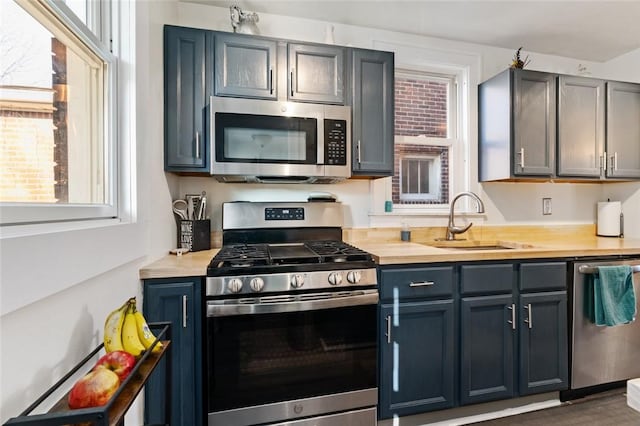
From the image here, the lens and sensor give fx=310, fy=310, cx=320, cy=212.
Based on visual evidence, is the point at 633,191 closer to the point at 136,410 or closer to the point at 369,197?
the point at 369,197

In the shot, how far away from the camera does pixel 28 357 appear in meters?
0.70

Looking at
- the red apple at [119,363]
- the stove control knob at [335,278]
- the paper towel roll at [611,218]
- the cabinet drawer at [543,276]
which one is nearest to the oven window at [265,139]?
the stove control knob at [335,278]

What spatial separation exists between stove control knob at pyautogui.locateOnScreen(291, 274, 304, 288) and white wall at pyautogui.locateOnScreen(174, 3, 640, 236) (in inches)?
33.7

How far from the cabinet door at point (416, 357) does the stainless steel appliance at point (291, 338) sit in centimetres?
9

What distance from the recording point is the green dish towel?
1881mm

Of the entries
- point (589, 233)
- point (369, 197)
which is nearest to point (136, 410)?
point (369, 197)

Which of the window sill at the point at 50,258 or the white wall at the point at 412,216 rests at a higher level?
the white wall at the point at 412,216

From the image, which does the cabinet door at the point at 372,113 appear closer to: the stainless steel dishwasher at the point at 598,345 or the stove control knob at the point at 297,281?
the stove control knob at the point at 297,281

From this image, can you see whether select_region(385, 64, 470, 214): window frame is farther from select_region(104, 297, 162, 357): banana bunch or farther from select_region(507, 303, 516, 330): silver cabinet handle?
select_region(104, 297, 162, 357): banana bunch

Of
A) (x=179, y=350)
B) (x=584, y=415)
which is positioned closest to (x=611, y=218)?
(x=584, y=415)

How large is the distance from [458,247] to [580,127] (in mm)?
1348

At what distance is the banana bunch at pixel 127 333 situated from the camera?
2.71ft

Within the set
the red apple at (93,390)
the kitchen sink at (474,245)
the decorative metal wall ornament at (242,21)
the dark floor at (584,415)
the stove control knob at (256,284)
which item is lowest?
the dark floor at (584,415)

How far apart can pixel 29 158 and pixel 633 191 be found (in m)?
4.00
